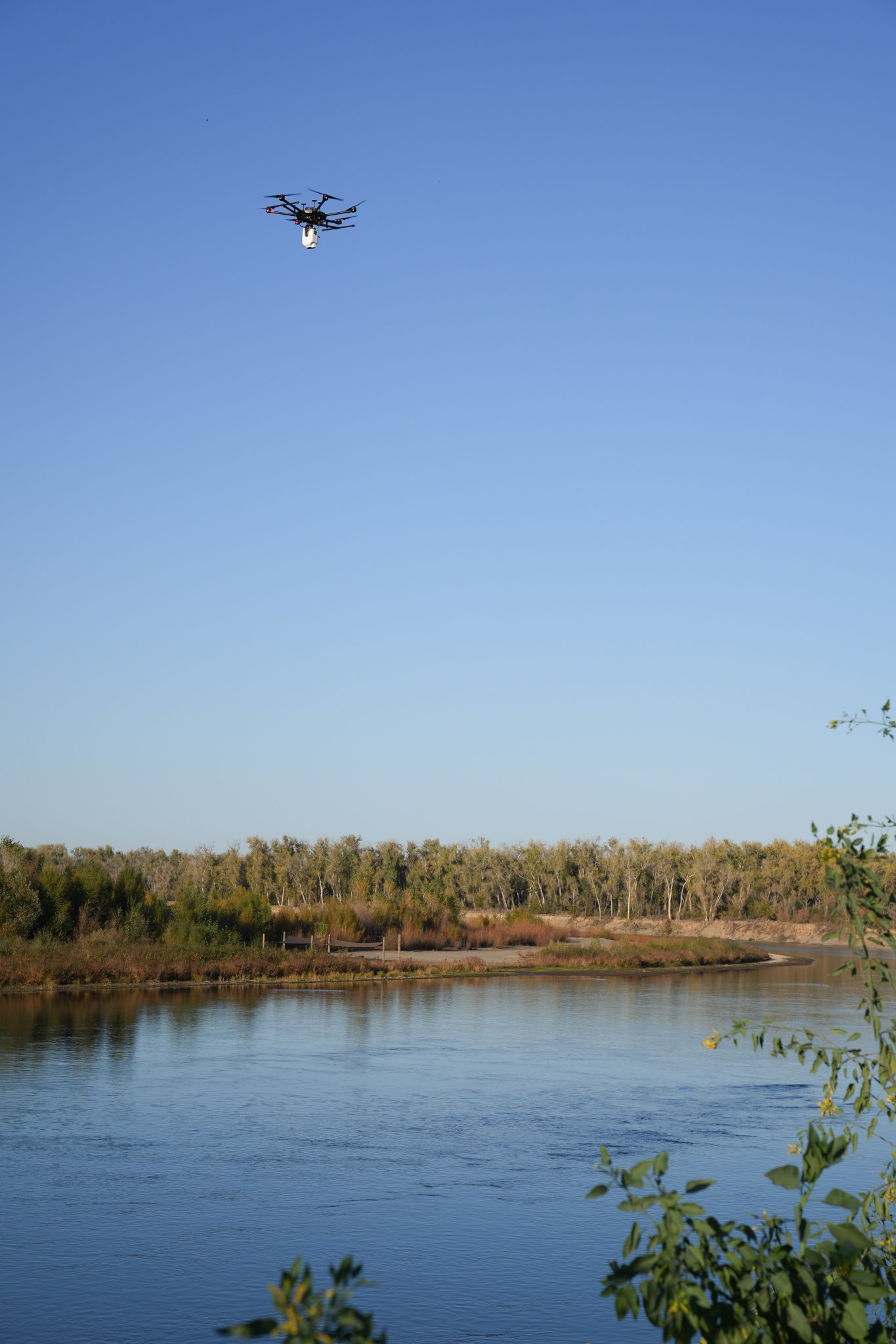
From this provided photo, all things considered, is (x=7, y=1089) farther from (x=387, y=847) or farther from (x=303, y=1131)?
(x=387, y=847)

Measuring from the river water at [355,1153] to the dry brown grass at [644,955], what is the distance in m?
19.4

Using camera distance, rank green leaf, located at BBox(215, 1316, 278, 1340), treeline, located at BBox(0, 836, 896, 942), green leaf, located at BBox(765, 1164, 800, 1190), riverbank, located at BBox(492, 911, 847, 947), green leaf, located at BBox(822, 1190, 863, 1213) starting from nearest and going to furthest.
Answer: green leaf, located at BBox(215, 1316, 278, 1340) < green leaf, located at BBox(765, 1164, 800, 1190) < green leaf, located at BBox(822, 1190, 863, 1213) < riverbank, located at BBox(492, 911, 847, 947) < treeline, located at BBox(0, 836, 896, 942)

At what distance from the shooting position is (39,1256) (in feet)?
43.4

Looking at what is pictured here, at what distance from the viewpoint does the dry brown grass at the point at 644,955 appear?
2083 inches

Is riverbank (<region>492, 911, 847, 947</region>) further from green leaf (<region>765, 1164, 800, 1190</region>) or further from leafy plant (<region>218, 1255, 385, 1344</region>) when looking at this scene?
leafy plant (<region>218, 1255, 385, 1344</region>)

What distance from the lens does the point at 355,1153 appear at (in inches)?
707

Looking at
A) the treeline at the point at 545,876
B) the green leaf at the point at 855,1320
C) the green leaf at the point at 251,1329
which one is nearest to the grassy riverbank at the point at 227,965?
the treeline at the point at 545,876

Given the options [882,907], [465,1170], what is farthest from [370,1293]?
[882,907]

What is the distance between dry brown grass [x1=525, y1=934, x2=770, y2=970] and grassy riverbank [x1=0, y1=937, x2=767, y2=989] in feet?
0.23

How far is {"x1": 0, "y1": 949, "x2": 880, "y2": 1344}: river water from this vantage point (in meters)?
12.4

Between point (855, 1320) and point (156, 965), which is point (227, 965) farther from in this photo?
point (855, 1320)

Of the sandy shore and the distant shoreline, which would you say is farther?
the sandy shore

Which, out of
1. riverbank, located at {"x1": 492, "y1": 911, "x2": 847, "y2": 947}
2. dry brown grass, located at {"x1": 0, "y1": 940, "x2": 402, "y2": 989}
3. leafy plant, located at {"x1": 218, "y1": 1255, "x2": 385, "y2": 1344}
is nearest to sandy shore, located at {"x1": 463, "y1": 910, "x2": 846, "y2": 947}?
riverbank, located at {"x1": 492, "y1": 911, "x2": 847, "y2": 947}

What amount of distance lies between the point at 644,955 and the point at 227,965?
20.5m
